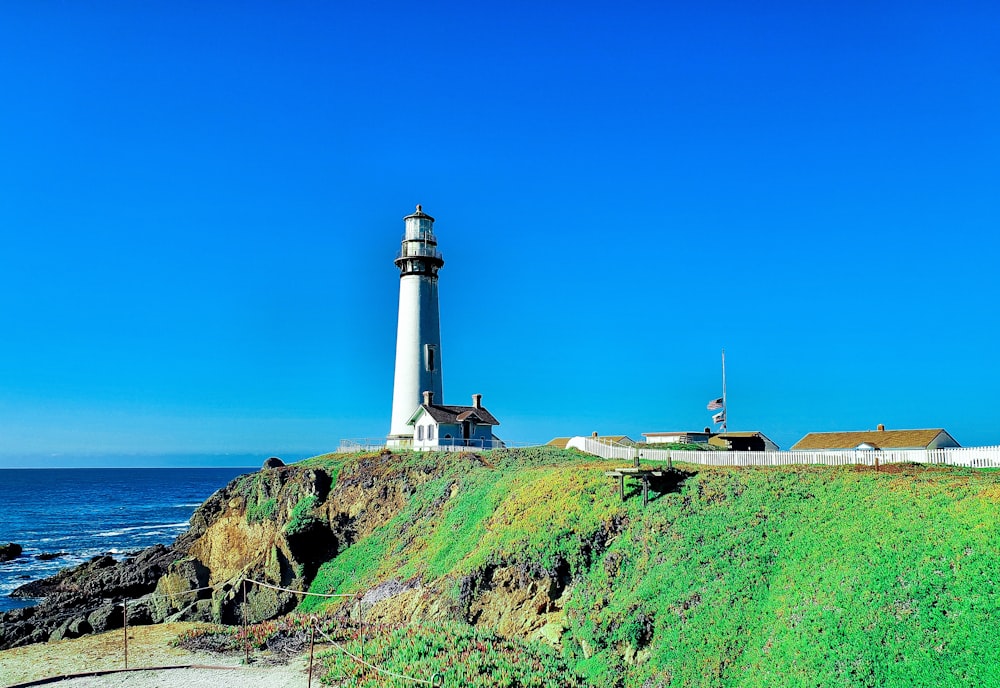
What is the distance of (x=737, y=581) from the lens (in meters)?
20.9

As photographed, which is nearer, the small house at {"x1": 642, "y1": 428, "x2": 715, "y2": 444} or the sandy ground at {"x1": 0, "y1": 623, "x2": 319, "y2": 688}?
the sandy ground at {"x1": 0, "y1": 623, "x2": 319, "y2": 688}

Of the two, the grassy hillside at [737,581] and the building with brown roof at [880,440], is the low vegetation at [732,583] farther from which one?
the building with brown roof at [880,440]

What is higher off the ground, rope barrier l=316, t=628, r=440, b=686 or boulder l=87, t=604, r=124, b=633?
rope barrier l=316, t=628, r=440, b=686

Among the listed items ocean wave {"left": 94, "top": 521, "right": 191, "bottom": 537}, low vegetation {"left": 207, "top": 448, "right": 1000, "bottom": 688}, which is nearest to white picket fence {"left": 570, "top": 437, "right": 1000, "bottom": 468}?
low vegetation {"left": 207, "top": 448, "right": 1000, "bottom": 688}

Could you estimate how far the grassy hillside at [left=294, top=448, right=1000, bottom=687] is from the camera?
55.4 feet

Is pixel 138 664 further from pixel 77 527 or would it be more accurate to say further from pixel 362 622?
pixel 77 527

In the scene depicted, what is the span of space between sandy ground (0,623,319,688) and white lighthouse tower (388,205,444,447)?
24373mm

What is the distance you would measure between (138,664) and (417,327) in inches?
1205

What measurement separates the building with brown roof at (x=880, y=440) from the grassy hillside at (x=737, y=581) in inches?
618

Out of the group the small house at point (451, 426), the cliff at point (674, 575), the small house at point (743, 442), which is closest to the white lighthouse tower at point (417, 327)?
the small house at point (451, 426)

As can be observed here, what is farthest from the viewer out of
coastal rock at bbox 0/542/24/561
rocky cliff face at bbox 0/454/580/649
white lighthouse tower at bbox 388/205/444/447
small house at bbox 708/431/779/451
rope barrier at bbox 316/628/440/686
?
coastal rock at bbox 0/542/24/561

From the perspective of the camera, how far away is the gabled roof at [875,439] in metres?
38.8

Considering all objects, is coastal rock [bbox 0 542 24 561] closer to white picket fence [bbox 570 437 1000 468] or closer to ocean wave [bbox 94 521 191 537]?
ocean wave [bbox 94 521 191 537]

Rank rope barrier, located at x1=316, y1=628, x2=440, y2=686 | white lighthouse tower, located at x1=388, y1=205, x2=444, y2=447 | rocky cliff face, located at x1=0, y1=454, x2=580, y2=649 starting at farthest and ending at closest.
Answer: white lighthouse tower, located at x1=388, y1=205, x2=444, y2=447
rocky cliff face, located at x1=0, y1=454, x2=580, y2=649
rope barrier, located at x1=316, y1=628, x2=440, y2=686
